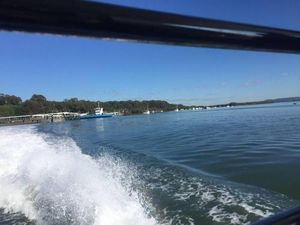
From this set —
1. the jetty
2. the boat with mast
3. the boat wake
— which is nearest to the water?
the boat wake

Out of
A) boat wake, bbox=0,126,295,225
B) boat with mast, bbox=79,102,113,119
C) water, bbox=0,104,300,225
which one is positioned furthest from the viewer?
boat with mast, bbox=79,102,113,119

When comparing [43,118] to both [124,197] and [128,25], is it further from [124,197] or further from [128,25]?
[128,25]

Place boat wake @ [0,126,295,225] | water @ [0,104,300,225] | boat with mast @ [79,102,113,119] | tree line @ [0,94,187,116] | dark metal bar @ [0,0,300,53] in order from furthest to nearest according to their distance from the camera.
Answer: boat with mast @ [79,102,113,119], tree line @ [0,94,187,116], water @ [0,104,300,225], boat wake @ [0,126,295,225], dark metal bar @ [0,0,300,53]

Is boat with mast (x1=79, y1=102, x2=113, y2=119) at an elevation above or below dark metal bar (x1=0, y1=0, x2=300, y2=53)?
below

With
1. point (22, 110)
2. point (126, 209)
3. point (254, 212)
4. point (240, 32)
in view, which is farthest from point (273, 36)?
point (22, 110)

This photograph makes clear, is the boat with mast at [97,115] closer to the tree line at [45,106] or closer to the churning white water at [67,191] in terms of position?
the tree line at [45,106]

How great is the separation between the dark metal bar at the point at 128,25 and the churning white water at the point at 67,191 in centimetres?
564

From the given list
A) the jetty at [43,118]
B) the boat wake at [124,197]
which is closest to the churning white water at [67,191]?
the boat wake at [124,197]

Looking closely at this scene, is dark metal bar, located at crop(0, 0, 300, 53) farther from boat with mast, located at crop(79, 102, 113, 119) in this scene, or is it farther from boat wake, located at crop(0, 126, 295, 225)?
boat with mast, located at crop(79, 102, 113, 119)

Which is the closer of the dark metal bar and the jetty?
the dark metal bar

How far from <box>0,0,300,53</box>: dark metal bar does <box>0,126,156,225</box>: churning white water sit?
5.64m

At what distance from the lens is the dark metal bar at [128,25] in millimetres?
471

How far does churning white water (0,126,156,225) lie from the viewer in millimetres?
→ 6504

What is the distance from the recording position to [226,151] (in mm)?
12156
